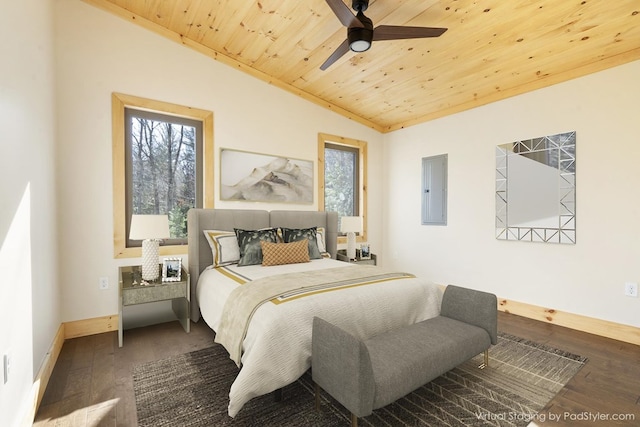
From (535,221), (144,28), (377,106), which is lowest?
(535,221)

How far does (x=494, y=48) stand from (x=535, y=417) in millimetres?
3064

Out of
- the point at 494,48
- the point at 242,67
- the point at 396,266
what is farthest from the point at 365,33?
the point at 396,266

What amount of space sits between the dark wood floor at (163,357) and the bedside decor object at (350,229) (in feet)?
6.54

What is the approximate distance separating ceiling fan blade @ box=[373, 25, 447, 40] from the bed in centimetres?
191

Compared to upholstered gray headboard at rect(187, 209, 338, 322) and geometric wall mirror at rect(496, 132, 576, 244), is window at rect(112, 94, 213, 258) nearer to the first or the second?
upholstered gray headboard at rect(187, 209, 338, 322)

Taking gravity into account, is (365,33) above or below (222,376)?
above

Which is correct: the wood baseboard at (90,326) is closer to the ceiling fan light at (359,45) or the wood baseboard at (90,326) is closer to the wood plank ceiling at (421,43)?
the wood plank ceiling at (421,43)

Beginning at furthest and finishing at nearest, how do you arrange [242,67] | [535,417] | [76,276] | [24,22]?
[242,67]
[76,276]
[24,22]
[535,417]

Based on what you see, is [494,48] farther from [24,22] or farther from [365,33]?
[24,22]

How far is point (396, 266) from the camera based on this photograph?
5.17 metres

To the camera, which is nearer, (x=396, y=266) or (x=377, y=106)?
(x=377, y=106)

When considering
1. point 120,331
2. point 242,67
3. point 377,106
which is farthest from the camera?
point 377,106

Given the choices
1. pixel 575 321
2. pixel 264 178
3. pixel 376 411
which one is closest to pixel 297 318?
pixel 376 411

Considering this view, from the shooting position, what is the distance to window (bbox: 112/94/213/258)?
10.3 feet
